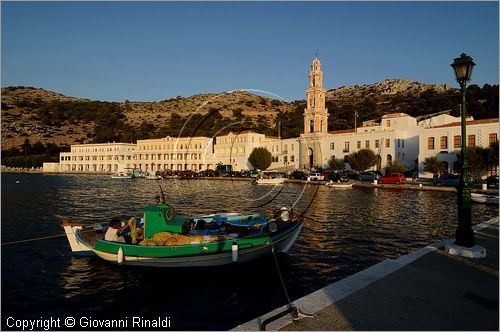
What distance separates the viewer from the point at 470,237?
11.7 meters

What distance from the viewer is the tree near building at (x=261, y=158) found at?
8381cm

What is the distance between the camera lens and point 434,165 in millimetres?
55281

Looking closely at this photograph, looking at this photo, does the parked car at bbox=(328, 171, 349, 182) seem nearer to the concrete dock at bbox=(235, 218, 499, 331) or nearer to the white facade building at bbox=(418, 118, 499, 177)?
the white facade building at bbox=(418, 118, 499, 177)

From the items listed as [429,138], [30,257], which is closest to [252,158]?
[429,138]

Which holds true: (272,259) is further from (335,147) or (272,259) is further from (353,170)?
(335,147)

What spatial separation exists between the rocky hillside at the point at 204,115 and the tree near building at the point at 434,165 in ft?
125

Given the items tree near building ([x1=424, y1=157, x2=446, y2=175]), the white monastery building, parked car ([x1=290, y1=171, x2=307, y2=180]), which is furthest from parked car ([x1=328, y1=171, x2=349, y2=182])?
tree near building ([x1=424, y1=157, x2=446, y2=175])

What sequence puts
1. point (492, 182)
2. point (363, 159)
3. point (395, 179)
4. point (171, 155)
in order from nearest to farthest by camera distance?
point (492, 182) → point (395, 179) → point (363, 159) → point (171, 155)

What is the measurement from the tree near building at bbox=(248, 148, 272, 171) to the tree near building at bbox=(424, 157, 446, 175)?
1389 inches

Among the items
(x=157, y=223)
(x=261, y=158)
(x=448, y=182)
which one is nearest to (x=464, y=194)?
(x=157, y=223)

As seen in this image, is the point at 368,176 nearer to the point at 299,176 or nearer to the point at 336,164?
the point at 299,176

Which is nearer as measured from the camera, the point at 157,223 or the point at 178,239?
the point at 178,239

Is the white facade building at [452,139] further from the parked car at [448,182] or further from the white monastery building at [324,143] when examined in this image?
the parked car at [448,182]

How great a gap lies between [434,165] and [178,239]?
165 feet
